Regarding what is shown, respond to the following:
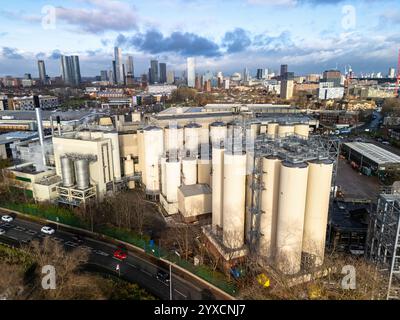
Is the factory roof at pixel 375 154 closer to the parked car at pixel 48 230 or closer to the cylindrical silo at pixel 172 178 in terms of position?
the cylindrical silo at pixel 172 178

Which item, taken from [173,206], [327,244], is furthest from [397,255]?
[173,206]

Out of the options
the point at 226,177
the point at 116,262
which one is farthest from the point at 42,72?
the point at 226,177

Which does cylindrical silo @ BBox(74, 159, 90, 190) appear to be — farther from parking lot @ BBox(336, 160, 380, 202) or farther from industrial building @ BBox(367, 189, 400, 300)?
parking lot @ BBox(336, 160, 380, 202)

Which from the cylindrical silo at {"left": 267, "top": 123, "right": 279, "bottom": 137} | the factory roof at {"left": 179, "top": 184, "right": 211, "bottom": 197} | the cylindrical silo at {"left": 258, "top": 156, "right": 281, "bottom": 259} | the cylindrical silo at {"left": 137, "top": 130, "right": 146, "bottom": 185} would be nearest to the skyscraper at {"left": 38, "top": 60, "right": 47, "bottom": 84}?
the cylindrical silo at {"left": 137, "top": 130, "right": 146, "bottom": 185}

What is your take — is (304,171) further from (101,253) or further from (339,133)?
(339,133)

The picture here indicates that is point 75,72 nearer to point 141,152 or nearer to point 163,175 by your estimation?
point 141,152
